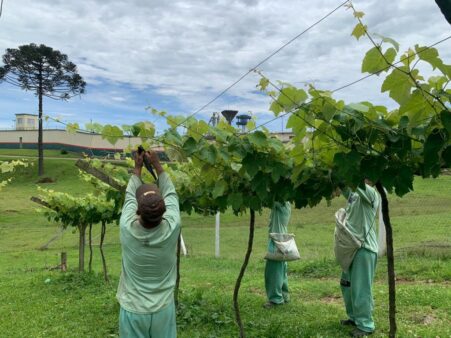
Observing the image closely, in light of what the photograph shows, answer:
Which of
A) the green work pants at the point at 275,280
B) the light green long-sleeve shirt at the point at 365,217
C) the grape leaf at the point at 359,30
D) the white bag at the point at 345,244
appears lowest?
the green work pants at the point at 275,280

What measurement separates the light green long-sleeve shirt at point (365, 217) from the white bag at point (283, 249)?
148 centimetres

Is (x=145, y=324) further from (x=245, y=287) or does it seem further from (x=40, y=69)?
(x=40, y=69)

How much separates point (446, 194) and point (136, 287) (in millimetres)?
18821

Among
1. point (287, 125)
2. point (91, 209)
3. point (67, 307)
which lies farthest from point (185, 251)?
point (287, 125)

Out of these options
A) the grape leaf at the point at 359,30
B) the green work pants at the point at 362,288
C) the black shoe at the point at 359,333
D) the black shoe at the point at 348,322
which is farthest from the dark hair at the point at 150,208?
the black shoe at the point at 348,322

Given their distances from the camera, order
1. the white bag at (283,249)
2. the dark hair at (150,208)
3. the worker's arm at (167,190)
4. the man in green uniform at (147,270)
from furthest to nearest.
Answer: the white bag at (283,249)
the worker's arm at (167,190)
the man in green uniform at (147,270)
the dark hair at (150,208)

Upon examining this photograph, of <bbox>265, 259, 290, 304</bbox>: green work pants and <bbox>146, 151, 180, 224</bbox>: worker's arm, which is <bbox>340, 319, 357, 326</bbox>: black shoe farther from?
<bbox>146, 151, 180, 224</bbox>: worker's arm

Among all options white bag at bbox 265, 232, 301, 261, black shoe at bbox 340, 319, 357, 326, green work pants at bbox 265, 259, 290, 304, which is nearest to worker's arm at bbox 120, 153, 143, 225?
black shoe at bbox 340, 319, 357, 326

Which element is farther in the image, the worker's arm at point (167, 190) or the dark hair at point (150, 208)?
the worker's arm at point (167, 190)

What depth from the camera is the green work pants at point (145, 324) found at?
117 inches

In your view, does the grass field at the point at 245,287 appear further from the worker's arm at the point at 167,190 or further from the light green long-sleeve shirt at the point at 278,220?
the worker's arm at the point at 167,190

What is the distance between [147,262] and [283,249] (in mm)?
3648

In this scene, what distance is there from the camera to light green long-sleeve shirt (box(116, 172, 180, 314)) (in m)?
2.90

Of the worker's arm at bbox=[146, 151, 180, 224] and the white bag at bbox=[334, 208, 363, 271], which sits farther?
the white bag at bbox=[334, 208, 363, 271]
